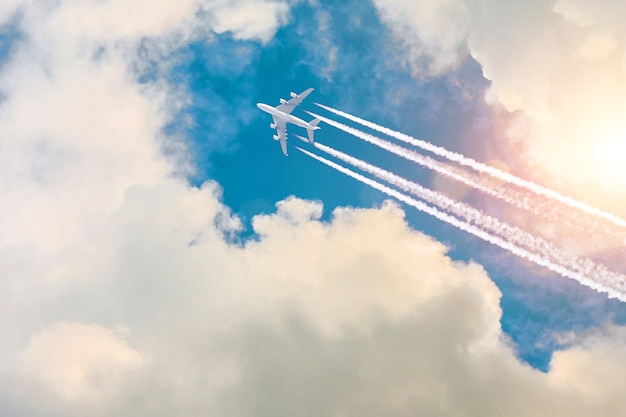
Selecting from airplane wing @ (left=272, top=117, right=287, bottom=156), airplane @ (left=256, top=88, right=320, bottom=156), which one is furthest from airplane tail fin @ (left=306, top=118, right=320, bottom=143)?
airplane wing @ (left=272, top=117, right=287, bottom=156)

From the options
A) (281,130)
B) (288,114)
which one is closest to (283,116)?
(288,114)

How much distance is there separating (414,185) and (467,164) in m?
9.37

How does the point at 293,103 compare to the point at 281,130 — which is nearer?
the point at 293,103

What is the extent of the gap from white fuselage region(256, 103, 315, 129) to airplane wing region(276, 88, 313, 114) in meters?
1.06

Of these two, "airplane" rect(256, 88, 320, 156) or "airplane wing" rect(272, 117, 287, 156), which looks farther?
"airplane wing" rect(272, 117, 287, 156)

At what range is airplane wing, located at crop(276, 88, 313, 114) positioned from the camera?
101375 mm

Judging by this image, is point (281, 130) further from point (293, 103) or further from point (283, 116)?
point (293, 103)

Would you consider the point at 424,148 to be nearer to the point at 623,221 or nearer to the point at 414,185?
the point at 414,185

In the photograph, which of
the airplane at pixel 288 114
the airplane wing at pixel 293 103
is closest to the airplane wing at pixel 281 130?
the airplane at pixel 288 114

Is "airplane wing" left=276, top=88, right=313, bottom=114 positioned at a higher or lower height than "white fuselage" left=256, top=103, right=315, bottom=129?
higher

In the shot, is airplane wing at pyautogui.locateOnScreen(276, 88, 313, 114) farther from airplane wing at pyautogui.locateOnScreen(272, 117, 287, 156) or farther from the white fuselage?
airplane wing at pyautogui.locateOnScreen(272, 117, 287, 156)

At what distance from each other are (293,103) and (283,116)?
3.91 meters

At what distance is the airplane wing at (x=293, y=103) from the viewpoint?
333 ft

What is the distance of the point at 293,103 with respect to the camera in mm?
103375
